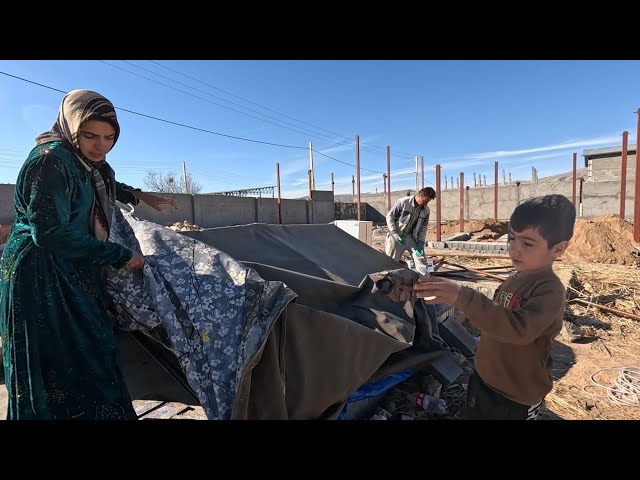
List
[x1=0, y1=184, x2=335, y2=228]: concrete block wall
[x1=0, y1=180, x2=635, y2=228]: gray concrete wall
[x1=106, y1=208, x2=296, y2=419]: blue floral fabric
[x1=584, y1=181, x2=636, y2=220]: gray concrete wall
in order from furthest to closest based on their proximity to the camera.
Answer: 1. [x1=584, y1=181, x2=636, y2=220]: gray concrete wall
2. [x1=0, y1=180, x2=635, y2=228]: gray concrete wall
3. [x1=0, y1=184, x2=335, y2=228]: concrete block wall
4. [x1=106, y1=208, x2=296, y2=419]: blue floral fabric

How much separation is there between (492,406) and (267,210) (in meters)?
16.7

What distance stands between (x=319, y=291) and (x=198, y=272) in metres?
0.83

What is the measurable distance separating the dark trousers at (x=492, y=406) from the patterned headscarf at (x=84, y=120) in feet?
5.80

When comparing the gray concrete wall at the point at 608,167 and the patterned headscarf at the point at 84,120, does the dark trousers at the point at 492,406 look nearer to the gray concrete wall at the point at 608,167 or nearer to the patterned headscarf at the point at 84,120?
the patterned headscarf at the point at 84,120

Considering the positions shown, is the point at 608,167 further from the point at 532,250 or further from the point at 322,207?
the point at 532,250

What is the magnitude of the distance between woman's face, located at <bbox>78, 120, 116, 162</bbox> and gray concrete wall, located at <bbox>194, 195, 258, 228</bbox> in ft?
45.8

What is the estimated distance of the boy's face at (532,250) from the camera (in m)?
1.21

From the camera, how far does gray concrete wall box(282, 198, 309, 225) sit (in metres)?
18.5

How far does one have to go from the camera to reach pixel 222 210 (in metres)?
15.9

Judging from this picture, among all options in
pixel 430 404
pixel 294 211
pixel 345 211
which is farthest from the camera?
pixel 345 211

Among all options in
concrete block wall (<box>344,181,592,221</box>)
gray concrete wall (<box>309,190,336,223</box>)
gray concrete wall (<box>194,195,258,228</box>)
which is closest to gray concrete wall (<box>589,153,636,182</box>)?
concrete block wall (<box>344,181,592,221</box>)

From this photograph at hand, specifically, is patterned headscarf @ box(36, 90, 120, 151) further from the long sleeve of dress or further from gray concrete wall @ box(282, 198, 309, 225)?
gray concrete wall @ box(282, 198, 309, 225)

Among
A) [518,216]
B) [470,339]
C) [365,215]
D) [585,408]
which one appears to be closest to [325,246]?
[470,339]

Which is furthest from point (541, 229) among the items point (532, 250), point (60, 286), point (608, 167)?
point (608, 167)
